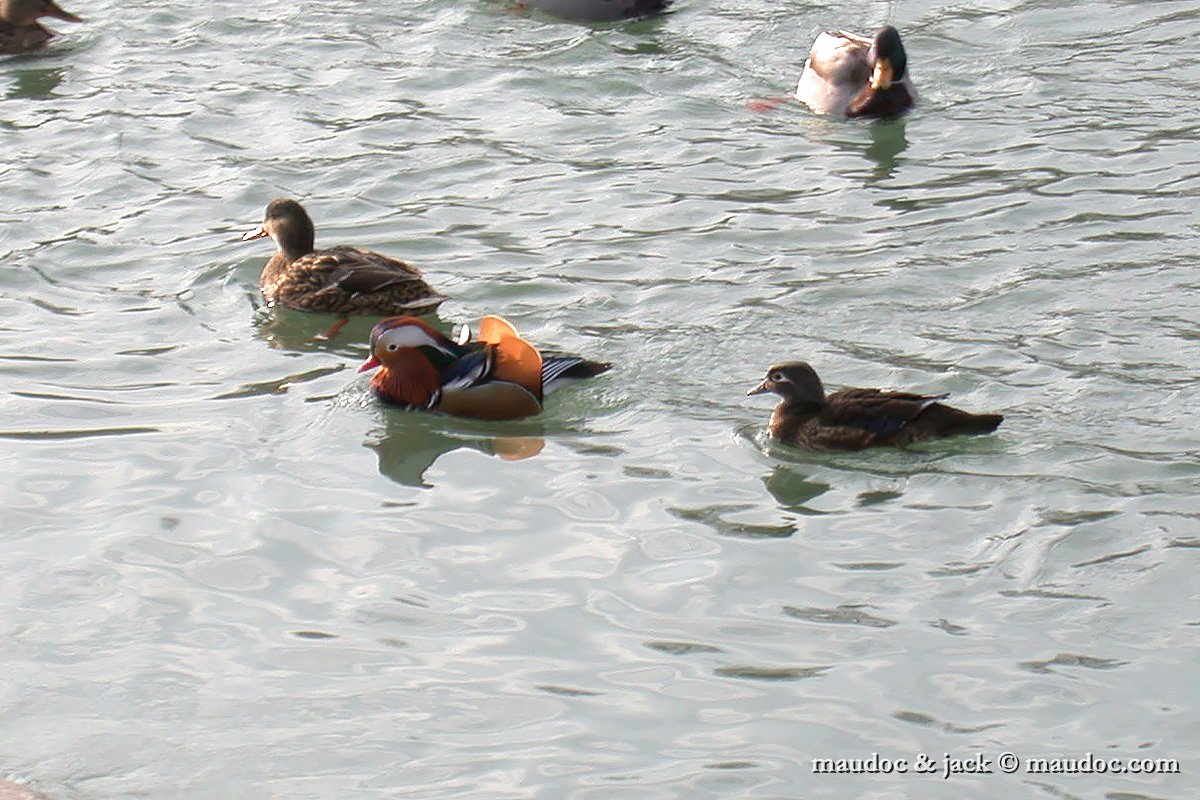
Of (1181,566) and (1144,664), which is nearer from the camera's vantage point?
(1144,664)

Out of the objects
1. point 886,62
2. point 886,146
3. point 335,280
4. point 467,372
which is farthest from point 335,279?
point 886,62

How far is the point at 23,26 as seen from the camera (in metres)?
16.9

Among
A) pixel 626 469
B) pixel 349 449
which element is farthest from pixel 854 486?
pixel 349 449

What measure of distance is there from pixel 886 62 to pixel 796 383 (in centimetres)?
564

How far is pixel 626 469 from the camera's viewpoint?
9.41 m

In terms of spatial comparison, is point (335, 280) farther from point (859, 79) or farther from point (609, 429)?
point (859, 79)

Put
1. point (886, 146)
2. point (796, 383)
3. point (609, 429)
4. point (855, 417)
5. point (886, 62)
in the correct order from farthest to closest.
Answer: point (886, 62)
point (886, 146)
point (609, 429)
point (796, 383)
point (855, 417)

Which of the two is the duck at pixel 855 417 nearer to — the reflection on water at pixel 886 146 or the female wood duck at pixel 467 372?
the female wood duck at pixel 467 372

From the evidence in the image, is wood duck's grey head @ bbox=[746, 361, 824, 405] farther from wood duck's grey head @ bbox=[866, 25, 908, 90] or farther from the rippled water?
wood duck's grey head @ bbox=[866, 25, 908, 90]

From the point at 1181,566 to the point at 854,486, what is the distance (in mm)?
1612

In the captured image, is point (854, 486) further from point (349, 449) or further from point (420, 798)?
point (420, 798)

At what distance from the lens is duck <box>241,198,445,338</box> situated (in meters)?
11.4

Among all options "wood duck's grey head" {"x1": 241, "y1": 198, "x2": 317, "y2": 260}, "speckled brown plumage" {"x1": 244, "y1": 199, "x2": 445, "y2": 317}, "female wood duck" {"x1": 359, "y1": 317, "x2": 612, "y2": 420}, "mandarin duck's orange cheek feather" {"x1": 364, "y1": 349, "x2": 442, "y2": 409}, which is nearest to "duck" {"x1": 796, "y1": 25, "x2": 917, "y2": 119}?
"speckled brown plumage" {"x1": 244, "y1": 199, "x2": 445, "y2": 317}

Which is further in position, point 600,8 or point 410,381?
point 600,8
